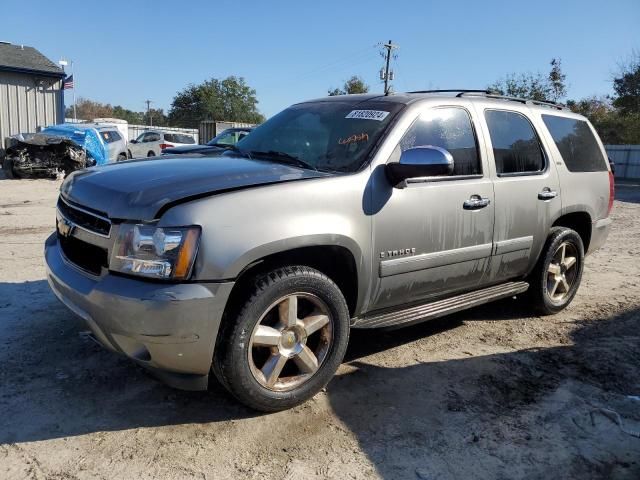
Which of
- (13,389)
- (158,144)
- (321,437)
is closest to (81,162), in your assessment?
(158,144)

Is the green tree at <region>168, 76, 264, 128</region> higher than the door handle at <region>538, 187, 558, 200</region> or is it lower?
higher

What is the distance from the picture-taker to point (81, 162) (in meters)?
16.4

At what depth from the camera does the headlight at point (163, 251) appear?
2596 millimetres

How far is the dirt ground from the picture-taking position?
2.65 meters

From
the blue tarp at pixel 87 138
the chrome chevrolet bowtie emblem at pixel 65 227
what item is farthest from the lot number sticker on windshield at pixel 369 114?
the blue tarp at pixel 87 138

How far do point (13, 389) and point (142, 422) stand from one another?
884 mm

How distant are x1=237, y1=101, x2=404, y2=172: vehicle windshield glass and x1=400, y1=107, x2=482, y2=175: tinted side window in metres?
0.20

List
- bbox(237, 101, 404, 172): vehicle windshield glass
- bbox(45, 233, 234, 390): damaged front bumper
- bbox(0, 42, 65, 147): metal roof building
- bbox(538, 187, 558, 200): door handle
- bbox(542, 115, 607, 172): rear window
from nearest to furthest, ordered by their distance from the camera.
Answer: bbox(45, 233, 234, 390): damaged front bumper → bbox(237, 101, 404, 172): vehicle windshield glass → bbox(538, 187, 558, 200): door handle → bbox(542, 115, 607, 172): rear window → bbox(0, 42, 65, 147): metal roof building

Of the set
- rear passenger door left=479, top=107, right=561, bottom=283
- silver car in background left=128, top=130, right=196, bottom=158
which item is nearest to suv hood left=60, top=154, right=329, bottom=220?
rear passenger door left=479, top=107, right=561, bottom=283

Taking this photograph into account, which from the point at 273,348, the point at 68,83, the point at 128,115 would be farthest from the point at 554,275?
the point at 128,115

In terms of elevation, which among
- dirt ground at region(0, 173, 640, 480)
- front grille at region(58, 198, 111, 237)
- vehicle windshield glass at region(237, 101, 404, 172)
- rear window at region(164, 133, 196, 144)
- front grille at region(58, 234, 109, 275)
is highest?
rear window at region(164, 133, 196, 144)

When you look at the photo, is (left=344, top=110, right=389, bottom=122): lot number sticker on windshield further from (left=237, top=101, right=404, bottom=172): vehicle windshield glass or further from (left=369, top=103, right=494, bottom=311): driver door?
(left=369, top=103, right=494, bottom=311): driver door

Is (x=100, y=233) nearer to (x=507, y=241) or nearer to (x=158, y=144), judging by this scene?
(x=507, y=241)

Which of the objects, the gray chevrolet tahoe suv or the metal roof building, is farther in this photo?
the metal roof building
